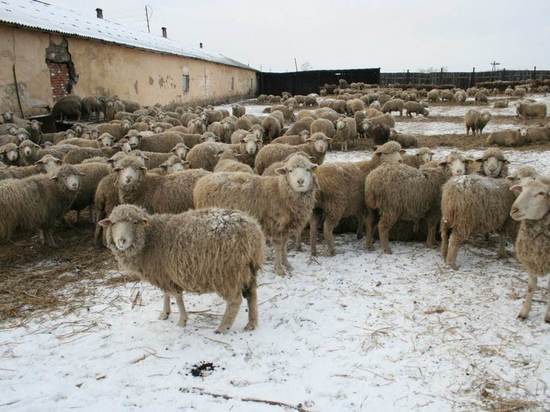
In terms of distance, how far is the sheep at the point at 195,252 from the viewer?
419 cm

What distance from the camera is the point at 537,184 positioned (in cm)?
439

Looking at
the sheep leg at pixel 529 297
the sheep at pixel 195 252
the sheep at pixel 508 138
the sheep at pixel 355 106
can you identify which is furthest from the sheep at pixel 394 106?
the sheep at pixel 195 252

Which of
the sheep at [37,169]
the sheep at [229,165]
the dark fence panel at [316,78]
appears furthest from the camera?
the dark fence panel at [316,78]

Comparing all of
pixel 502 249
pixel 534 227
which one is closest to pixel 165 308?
pixel 534 227

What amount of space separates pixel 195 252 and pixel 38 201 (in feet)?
12.6

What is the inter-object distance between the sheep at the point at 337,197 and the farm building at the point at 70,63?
1412 cm

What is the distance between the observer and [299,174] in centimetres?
570

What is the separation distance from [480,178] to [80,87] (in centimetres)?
1914

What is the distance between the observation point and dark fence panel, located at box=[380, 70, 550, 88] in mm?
→ 48500

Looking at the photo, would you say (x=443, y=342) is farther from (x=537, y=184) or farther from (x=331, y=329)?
(x=537, y=184)

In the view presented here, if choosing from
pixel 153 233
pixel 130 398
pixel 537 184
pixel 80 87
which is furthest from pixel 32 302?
pixel 80 87

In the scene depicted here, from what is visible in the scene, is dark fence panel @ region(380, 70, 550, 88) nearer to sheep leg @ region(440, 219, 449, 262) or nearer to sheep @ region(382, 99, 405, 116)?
→ sheep @ region(382, 99, 405, 116)

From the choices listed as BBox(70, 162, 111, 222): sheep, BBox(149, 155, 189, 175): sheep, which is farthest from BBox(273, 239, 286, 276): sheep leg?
BBox(70, 162, 111, 222): sheep

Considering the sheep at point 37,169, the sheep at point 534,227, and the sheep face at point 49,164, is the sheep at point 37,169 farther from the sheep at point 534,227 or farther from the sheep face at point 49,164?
the sheep at point 534,227
